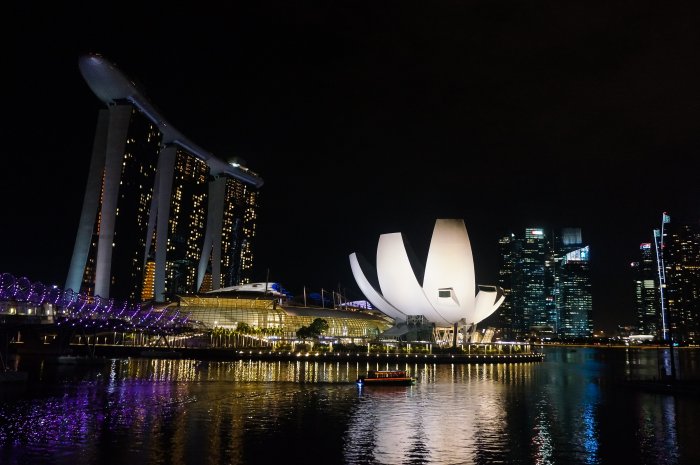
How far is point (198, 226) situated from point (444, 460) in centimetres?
11822

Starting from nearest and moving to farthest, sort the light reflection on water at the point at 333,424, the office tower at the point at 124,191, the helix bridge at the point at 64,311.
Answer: the light reflection on water at the point at 333,424 → the helix bridge at the point at 64,311 → the office tower at the point at 124,191

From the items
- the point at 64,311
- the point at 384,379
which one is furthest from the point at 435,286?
the point at 64,311

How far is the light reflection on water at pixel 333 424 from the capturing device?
14086 mm

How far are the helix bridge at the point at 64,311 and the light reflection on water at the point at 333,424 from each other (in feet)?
12.2

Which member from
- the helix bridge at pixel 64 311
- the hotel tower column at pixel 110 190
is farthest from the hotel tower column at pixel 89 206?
the helix bridge at pixel 64 311

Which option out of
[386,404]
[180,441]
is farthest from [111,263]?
[180,441]

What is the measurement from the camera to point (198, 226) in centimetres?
12706

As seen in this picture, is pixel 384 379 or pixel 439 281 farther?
pixel 439 281

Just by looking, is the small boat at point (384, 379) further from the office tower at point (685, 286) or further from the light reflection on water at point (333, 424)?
the office tower at point (685, 286)

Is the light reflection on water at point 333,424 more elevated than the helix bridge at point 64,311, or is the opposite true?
the helix bridge at point 64,311

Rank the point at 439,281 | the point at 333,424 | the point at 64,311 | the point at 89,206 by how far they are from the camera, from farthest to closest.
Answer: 1. the point at 89,206
2. the point at 439,281
3. the point at 64,311
4. the point at 333,424

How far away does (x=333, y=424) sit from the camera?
1859cm

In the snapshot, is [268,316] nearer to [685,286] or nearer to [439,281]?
[439,281]

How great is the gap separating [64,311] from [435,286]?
118 ft
